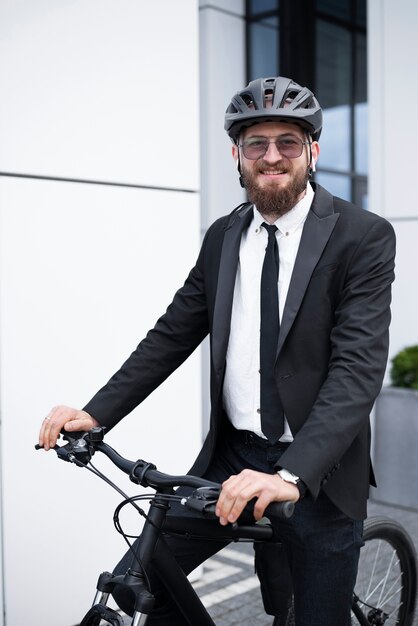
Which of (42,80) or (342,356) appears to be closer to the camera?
(342,356)

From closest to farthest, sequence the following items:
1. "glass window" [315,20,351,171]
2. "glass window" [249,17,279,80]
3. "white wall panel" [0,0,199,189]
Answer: "white wall panel" [0,0,199,189]
"glass window" [249,17,279,80]
"glass window" [315,20,351,171]

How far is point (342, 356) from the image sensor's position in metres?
2.29

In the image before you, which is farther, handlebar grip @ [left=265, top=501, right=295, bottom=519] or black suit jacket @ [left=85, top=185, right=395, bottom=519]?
black suit jacket @ [left=85, top=185, right=395, bottom=519]

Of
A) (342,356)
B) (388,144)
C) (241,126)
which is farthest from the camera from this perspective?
(388,144)

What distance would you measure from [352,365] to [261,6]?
6.90 meters

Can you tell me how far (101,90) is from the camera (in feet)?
13.2

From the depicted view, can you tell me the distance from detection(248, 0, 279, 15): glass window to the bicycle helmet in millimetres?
6191

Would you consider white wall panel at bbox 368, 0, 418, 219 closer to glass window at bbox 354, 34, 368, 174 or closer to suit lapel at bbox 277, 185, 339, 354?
glass window at bbox 354, 34, 368, 174

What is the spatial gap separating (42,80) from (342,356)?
7.30 feet

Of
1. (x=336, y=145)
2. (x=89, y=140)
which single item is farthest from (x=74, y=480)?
(x=336, y=145)

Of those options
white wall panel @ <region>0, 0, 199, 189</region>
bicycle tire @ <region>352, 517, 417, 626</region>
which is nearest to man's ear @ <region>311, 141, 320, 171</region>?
bicycle tire @ <region>352, 517, 417, 626</region>

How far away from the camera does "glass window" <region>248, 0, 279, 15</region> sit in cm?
826

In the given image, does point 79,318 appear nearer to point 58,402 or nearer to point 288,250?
point 58,402

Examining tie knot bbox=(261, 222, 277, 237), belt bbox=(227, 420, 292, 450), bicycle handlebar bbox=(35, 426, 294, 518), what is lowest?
belt bbox=(227, 420, 292, 450)
